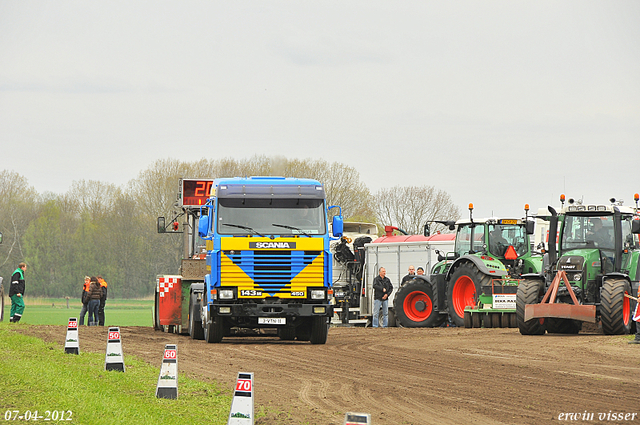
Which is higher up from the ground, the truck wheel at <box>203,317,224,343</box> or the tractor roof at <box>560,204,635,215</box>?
the tractor roof at <box>560,204,635,215</box>

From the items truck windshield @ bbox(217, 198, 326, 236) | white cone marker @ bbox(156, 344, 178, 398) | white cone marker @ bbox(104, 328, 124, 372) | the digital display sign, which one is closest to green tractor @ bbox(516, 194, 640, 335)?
truck windshield @ bbox(217, 198, 326, 236)

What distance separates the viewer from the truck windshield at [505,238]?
78.7ft

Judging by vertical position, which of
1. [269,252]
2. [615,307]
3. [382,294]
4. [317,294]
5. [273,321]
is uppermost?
[269,252]

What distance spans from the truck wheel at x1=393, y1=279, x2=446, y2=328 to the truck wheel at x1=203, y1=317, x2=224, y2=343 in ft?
27.1

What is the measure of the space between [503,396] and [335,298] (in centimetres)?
1948

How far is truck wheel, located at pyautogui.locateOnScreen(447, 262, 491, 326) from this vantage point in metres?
23.1

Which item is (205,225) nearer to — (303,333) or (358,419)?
(303,333)

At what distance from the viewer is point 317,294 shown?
687 inches

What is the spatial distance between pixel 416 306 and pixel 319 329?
7673 mm

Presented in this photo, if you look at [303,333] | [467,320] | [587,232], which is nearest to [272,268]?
[303,333]

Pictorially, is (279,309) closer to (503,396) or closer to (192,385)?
(192,385)

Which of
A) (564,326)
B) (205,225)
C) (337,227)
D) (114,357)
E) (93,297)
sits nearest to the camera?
(114,357)

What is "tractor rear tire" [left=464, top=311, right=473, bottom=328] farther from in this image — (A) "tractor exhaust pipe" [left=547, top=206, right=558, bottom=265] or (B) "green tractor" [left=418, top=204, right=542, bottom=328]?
(A) "tractor exhaust pipe" [left=547, top=206, right=558, bottom=265]

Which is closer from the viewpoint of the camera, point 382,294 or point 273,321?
point 273,321
